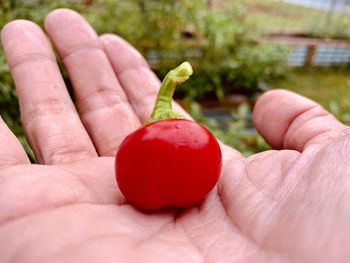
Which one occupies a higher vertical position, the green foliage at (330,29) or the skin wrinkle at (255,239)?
the skin wrinkle at (255,239)

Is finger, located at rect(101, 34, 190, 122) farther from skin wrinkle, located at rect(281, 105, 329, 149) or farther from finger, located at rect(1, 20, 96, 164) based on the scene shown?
skin wrinkle, located at rect(281, 105, 329, 149)

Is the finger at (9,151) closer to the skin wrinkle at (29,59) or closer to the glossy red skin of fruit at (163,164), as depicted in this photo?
the glossy red skin of fruit at (163,164)

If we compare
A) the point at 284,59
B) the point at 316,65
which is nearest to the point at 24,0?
the point at 284,59

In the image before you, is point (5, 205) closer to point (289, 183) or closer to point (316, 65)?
point (289, 183)

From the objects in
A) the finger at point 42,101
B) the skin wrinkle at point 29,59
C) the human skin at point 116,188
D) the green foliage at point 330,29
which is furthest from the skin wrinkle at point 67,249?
the green foliage at point 330,29

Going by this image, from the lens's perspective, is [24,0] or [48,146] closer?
[48,146]

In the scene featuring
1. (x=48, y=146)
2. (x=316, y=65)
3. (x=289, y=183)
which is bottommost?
(x=316, y=65)

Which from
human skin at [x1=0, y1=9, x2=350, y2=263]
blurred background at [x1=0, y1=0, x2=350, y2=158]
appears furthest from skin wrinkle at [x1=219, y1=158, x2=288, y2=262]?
blurred background at [x1=0, y1=0, x2=350, y2=158]
